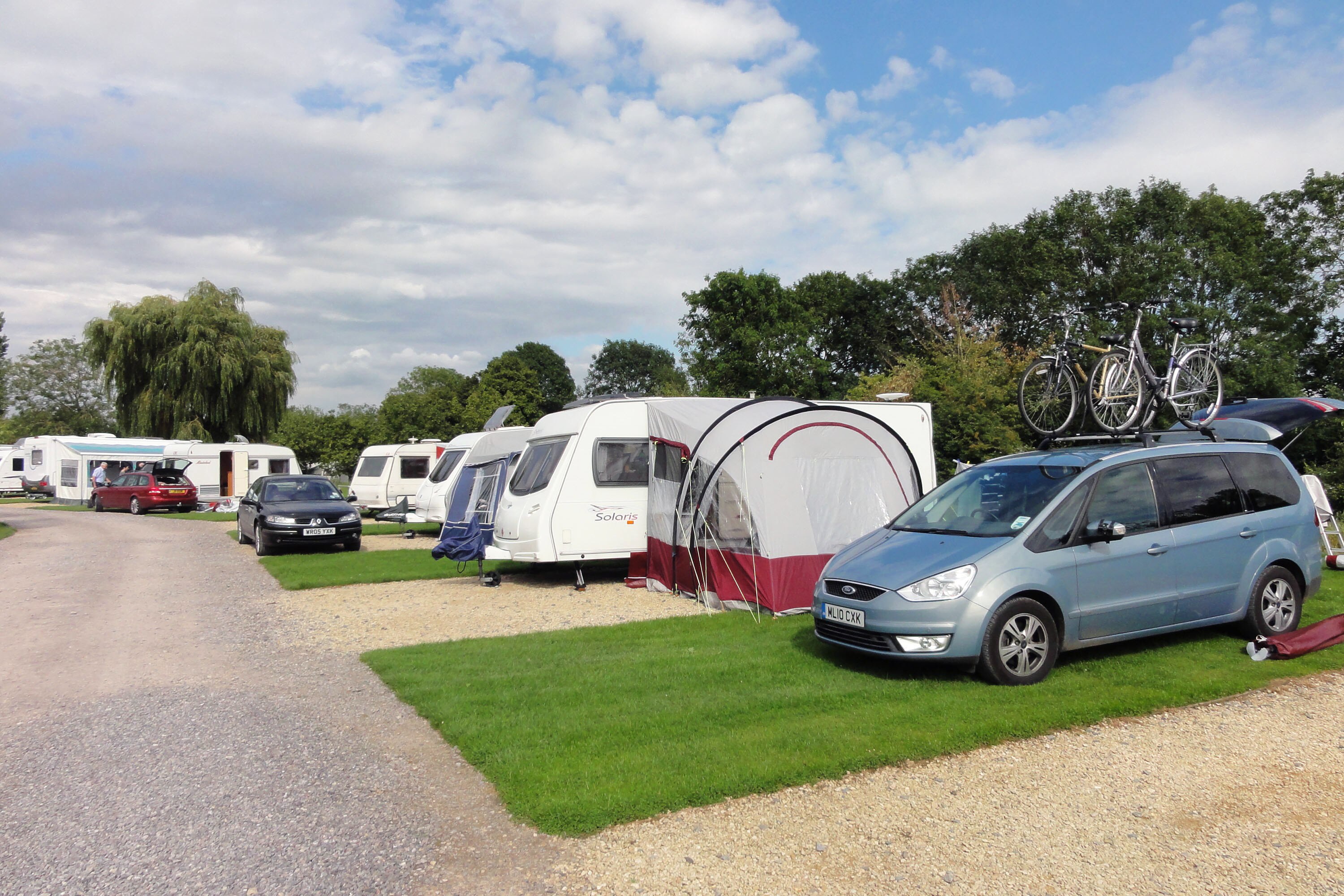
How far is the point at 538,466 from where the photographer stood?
1311 cm

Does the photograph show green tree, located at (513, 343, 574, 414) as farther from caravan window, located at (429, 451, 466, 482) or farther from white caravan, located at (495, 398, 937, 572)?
white caravan, located at (495, 398, 937, 572)

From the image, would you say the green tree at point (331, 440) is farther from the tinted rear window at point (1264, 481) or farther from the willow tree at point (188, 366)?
the tinted rear window at point (1264, 481)

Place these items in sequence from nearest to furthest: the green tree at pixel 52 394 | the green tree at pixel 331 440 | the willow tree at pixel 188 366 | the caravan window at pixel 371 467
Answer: the caravan window at pixel 371 467 → the willow tree at pixel 188 366 → the green tree at pixel 331 440 → the green tree at pixel 52 394

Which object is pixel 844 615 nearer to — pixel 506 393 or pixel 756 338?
pixel 756 338

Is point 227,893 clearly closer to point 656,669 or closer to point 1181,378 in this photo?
point 656,669

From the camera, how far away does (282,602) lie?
11852 millimetres

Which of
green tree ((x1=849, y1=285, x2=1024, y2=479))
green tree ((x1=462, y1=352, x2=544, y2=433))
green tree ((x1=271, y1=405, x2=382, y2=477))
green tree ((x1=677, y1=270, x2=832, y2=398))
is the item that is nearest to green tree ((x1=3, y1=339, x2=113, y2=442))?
green tree ((x1=271, y1=405, x2=382, y2=477))

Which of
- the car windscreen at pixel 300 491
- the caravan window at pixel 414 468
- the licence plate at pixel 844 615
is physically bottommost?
the licence plate at pixel 844 615

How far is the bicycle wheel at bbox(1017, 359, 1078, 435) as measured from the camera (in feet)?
28.5

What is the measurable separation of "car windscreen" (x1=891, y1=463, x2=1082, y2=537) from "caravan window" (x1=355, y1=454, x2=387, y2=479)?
833 inches

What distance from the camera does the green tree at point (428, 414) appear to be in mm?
68688

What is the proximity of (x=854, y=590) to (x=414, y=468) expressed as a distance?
20.8 meters

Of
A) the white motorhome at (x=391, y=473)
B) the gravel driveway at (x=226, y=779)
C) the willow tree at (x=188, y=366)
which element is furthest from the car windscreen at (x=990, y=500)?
the willow tree at (x=188, y=366)

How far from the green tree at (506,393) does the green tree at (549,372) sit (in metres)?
2.45
